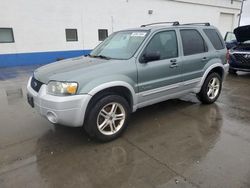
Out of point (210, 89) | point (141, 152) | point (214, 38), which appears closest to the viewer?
point (141, 152)

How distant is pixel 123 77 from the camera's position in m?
3.44

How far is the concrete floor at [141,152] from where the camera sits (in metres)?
2.64

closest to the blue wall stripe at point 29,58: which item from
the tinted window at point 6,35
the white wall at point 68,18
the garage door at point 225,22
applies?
the white wall at point 68,18

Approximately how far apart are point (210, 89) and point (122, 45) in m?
2.39

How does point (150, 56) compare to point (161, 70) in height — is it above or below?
above

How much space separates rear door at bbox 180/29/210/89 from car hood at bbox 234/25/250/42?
14.0 feet

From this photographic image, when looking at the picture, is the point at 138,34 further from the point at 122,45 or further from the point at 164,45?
the point at 164,45

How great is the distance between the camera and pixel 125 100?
11.8 feet

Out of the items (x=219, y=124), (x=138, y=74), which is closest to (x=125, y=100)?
(x=138, y=74)

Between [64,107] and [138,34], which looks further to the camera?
[138,34]

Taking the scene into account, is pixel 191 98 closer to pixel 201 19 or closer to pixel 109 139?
pixel 109 139

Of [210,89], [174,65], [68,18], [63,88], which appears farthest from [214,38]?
[68,18]

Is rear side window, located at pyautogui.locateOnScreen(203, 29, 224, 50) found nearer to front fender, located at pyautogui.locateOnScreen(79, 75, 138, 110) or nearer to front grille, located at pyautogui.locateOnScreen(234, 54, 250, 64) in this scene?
front fender, located at pyautogui.locateOnScreen(79, 75, 138, 110)

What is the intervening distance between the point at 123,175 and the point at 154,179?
381 mm
